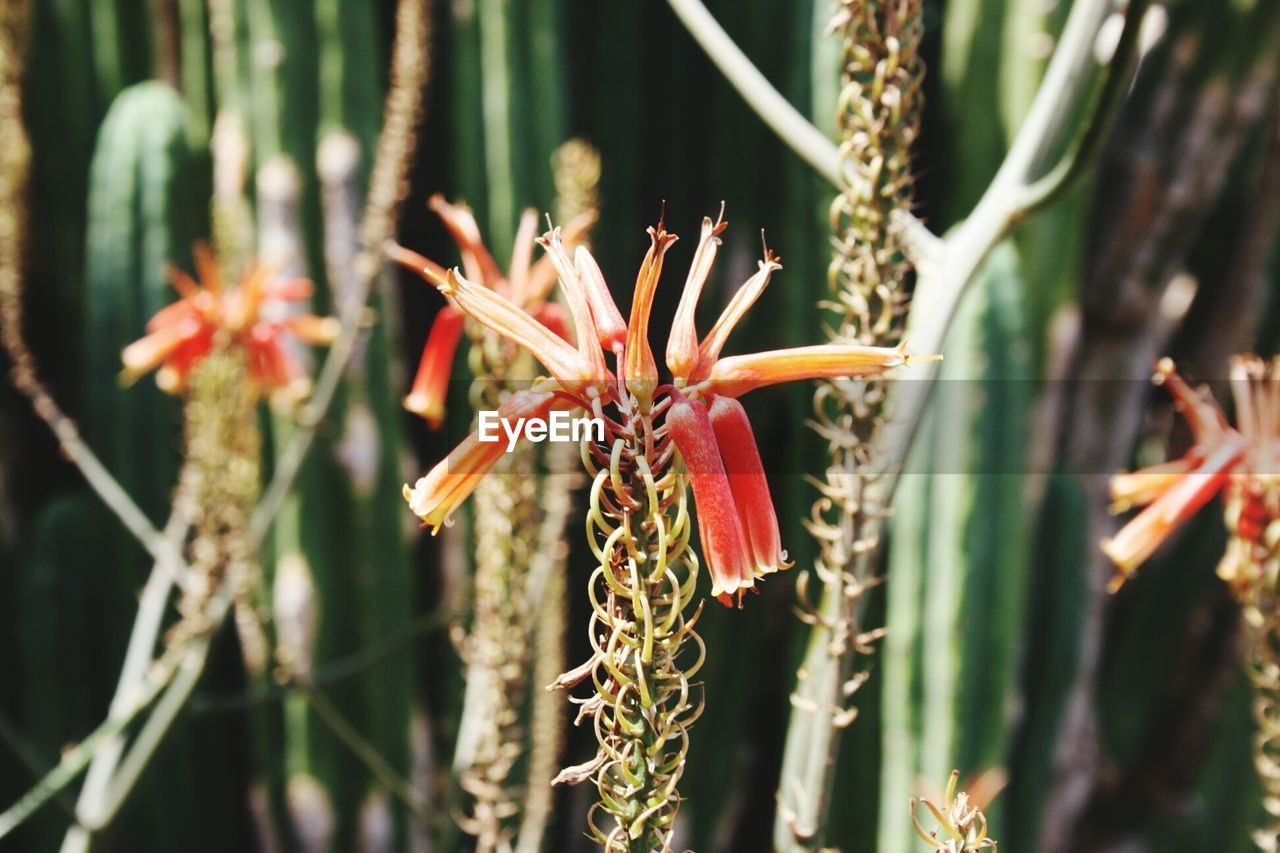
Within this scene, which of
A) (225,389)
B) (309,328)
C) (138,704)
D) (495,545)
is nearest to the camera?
(495,545)

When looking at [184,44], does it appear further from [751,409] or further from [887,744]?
[887,744]

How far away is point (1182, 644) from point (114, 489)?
1612 millimetres

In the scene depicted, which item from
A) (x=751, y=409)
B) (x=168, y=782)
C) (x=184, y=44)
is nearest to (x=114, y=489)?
(x=168, y=782)

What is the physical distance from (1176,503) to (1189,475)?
2cm

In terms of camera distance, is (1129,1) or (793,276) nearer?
(1129,1)

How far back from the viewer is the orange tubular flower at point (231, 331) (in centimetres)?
101

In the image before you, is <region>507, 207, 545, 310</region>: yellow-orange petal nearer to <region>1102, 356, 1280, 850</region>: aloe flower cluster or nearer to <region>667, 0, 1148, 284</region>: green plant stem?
<region>667, 0, 1148, 284</region>: green plant stem

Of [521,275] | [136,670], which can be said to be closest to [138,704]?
[136,670]

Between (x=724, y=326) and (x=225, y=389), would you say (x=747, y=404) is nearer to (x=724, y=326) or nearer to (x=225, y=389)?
(x=225, y=389)

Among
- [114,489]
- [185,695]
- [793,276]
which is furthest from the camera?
[793,276]

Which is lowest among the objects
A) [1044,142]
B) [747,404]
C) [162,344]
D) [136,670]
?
[136,670]

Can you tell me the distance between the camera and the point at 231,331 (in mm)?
994

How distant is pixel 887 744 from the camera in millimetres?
1155

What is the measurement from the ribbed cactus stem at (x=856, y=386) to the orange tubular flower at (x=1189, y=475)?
21 centimetres
